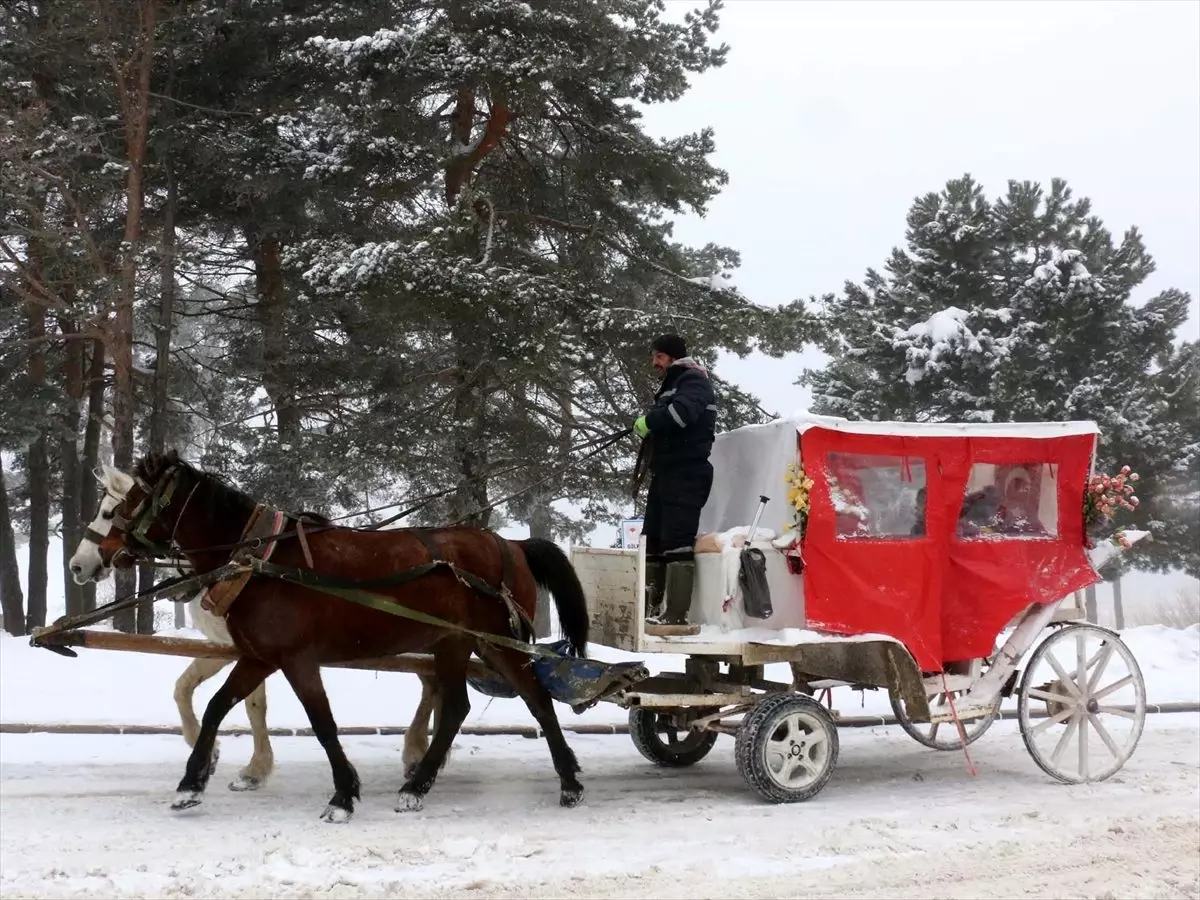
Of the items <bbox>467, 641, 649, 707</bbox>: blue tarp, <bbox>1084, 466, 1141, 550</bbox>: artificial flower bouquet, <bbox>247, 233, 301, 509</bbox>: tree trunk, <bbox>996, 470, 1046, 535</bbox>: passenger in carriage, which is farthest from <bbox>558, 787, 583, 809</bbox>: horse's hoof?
<bbox>247, 233, 301, 509</bbox>: tree trunk

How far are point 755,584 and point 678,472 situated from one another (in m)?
0.87

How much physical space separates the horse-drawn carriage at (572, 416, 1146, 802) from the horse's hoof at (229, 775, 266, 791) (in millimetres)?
2123

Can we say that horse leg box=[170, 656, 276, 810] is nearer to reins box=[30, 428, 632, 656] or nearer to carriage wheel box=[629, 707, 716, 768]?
reins box=[30, 428, 632, 656]

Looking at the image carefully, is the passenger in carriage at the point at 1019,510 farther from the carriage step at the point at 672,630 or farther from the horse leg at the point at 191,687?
the horse leg at the point at 191,687

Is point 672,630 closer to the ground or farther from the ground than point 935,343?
closer to the ground

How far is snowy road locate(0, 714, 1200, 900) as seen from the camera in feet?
14.1

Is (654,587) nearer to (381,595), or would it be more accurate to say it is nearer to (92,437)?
(381,595)

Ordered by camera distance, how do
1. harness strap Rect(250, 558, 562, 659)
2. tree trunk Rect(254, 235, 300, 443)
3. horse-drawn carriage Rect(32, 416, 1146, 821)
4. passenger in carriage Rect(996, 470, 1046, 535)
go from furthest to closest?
tree trunk Rect(254, 235, 300, 443) → passenger in carriage Rect(996, 470, 1046, 535) → horse-drawn carriage Rect(32, 416, 1146, 821) → harness strap Rect(250, 558, 562, 659)

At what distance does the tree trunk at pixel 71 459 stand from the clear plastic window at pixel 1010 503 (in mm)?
12020

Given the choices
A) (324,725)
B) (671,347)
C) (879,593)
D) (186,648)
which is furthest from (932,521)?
(186,648)

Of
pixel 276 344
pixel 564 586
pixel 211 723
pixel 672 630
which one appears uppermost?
pixel 276 344

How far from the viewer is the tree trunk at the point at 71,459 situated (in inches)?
598

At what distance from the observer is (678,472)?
6379 millimetres

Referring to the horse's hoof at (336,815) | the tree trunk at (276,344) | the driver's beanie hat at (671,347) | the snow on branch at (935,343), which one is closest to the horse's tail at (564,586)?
the driver's beanie hat at (671,347)
